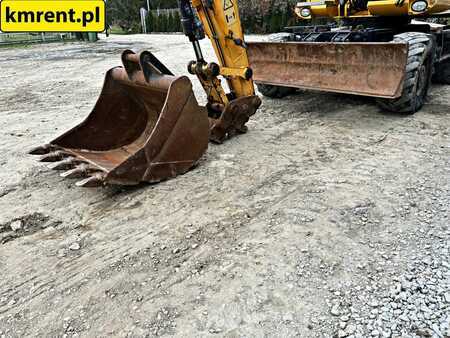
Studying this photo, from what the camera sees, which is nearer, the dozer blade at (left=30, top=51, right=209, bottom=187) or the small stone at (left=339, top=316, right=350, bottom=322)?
the small stone at (left=339, top=316, right=350, bottom=322)

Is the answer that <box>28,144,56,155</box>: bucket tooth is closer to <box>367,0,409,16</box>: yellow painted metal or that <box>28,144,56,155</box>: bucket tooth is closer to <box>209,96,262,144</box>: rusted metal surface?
<box>209,96,262,144</box>: rusted metal surface

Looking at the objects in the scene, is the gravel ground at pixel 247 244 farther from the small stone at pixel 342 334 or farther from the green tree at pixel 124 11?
the green tree at pixel 124 11

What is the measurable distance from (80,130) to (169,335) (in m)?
2.45

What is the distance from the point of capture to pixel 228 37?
4.16 m

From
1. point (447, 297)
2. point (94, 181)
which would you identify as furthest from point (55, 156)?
point (447, 297)

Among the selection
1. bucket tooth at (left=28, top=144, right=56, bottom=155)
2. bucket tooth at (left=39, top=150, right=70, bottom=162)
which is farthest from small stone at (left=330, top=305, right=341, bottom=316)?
bucket tooth at (left=28, top=144, right=56, bottom=155)

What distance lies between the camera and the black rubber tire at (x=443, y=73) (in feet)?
22.6

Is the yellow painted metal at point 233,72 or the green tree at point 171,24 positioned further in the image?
the green tree at point 171,24

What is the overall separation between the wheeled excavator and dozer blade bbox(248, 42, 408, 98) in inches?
0.5

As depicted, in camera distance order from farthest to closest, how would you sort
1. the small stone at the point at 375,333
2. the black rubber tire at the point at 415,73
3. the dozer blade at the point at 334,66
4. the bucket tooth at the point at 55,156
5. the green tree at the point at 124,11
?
the green tree at the point at 124,11 < the black rubber tire at the point at 415,73 < the dozer blade at the point at 334,66 < the bucket tooth at the point at 55,156 < the small stone at the point at 375,333

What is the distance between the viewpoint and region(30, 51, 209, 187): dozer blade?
134 inches

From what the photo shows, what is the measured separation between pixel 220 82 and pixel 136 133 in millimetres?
980

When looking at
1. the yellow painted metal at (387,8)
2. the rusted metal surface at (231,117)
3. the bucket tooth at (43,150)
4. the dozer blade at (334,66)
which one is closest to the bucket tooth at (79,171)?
the bucket tooth at (43,150)

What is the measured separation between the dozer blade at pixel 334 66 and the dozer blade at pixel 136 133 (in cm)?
222
